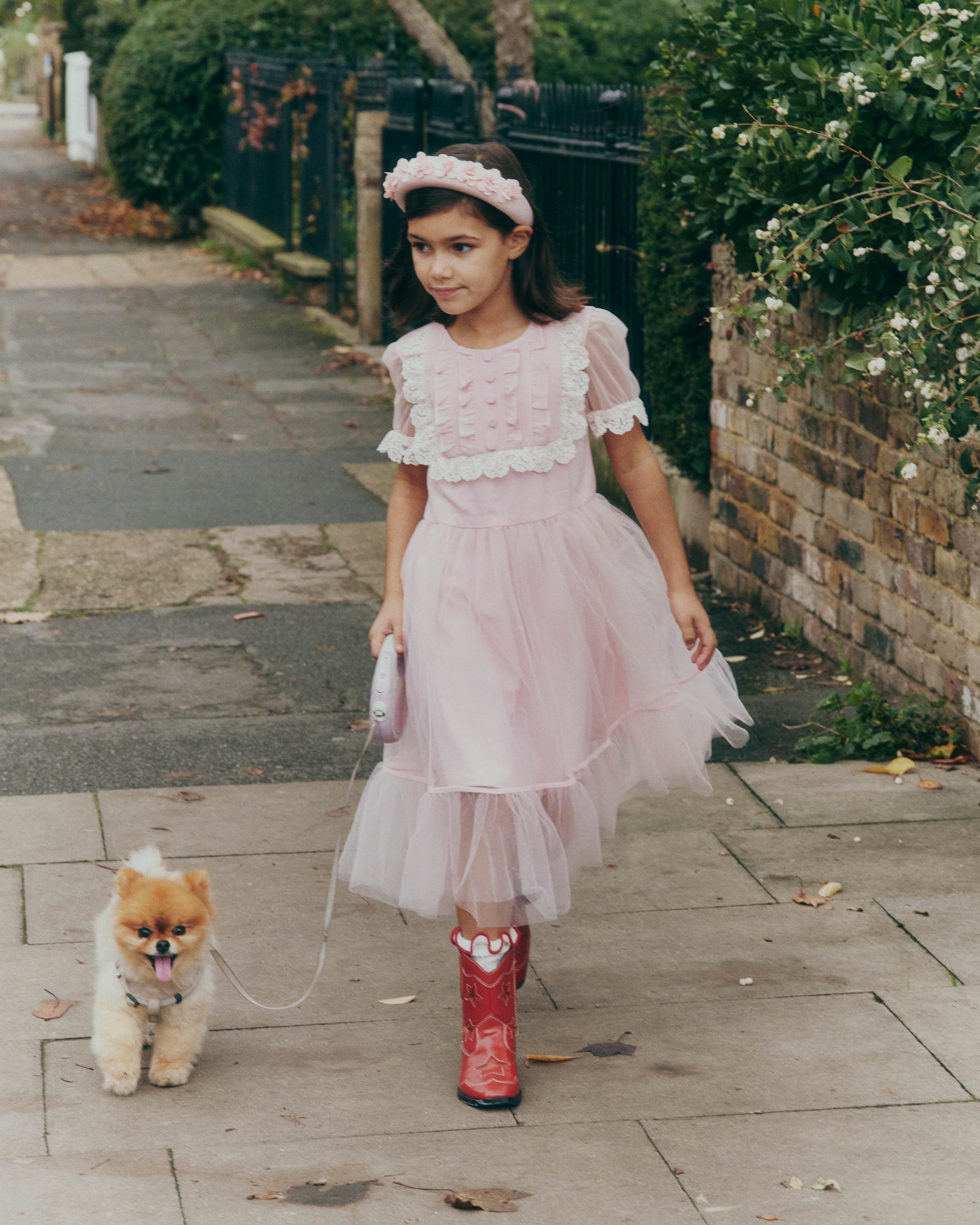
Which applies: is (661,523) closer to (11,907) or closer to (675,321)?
(11,907)

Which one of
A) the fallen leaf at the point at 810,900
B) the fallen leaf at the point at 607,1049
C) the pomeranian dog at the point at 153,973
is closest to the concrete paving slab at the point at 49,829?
the pomeranian dog at the point at 153,973

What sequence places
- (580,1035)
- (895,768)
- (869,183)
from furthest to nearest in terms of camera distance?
(895,768) < (869,183) < (580,1035)

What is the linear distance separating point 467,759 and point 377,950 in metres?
0.91

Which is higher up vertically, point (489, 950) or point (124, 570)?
point (489, 950)

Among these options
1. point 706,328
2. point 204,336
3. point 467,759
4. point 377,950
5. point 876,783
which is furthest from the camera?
point 204,336

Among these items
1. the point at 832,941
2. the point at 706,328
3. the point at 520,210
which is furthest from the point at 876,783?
the point at 706,328

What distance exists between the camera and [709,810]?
195 inches

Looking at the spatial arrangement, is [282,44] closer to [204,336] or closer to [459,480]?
[204,336]

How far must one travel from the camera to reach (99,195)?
83.2 ft

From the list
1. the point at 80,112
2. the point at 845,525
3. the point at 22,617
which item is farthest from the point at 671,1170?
the point at 80,112

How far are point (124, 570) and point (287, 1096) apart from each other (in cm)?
450

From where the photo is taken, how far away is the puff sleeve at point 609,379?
11.6ft

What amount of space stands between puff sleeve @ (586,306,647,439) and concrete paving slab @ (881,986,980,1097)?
1390 mm

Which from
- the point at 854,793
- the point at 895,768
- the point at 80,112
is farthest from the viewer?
the point at 80,112
